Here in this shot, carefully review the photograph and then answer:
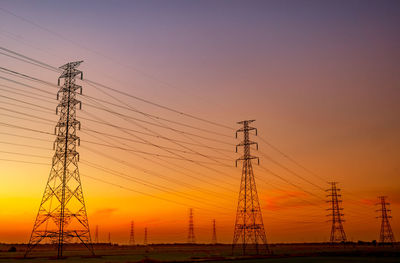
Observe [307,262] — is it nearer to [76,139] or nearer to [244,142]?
[244,142]

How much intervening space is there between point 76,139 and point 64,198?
998cm

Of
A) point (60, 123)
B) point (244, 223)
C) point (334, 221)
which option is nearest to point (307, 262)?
point (244, 223)

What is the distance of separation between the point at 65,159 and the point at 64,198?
6.40 metres

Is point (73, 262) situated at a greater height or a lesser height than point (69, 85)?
lesser

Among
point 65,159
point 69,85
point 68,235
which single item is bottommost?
point 68,235

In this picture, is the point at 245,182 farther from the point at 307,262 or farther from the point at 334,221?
the point at 334,221

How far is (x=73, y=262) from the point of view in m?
60.2

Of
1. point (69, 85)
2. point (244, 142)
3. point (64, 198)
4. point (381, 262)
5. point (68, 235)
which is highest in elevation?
point (69, 85)

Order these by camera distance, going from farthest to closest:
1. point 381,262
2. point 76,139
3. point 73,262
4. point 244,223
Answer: point 244,223
point 76,139
point 381,262
point 73,262

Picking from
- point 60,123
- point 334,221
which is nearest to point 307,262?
point 60,123

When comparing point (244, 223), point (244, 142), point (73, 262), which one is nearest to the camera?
point (73, 262)

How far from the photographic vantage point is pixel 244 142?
90438mm

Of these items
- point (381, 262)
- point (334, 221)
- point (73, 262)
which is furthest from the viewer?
point (334, 221)

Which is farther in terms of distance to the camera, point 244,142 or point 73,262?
point 244,142
